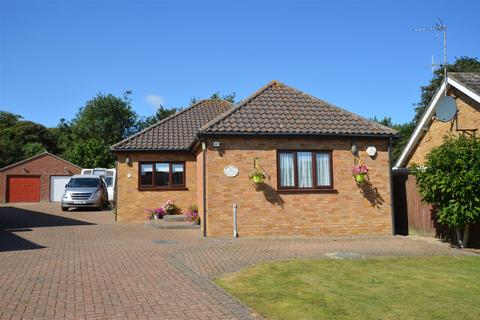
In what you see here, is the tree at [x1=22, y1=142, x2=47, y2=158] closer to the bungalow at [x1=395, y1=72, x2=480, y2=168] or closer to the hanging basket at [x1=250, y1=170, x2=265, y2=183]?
the bungalow at [x1=395, y1=72, x2=480, y2=168]

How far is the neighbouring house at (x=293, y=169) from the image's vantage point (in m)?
14.1

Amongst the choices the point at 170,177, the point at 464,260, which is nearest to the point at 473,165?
the point at 464,260

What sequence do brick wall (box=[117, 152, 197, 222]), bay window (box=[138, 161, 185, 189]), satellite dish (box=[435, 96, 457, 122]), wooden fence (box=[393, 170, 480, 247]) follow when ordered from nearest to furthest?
wooden fence (box=[393, 170, 480, 247]) < satellite dish (box=[435, 96, 457, 122]) < brick wall (box=[117, 152, 197, 222]) < bay window (box=[138, 161, 185, 189])

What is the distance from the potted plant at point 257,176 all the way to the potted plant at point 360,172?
299 centimetres

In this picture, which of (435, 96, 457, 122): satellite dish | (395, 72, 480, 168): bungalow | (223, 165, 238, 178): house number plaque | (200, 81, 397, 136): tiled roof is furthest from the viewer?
(395, 72, 480, 168): bungalow

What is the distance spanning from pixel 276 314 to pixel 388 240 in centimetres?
871

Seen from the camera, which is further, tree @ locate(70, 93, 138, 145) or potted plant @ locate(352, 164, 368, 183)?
tree @ locate(70, 93, 138, 145)

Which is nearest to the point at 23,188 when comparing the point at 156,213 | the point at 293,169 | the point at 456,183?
the point at 156,213

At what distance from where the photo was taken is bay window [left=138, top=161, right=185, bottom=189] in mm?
20297

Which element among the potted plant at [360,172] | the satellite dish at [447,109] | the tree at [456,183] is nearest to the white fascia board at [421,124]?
the satellite dish at [447,109]

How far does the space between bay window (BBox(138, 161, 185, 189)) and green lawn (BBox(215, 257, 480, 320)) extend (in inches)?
457

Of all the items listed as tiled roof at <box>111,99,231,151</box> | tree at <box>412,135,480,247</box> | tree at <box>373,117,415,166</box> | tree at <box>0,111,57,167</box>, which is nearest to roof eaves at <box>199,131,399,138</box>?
tree at <box>412,135,480,247</box>

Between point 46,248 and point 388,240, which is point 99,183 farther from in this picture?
point 388,240

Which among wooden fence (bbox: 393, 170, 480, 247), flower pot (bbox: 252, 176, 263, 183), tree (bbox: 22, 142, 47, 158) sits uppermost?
tree (bbox: 22, 142, 47, 158)
